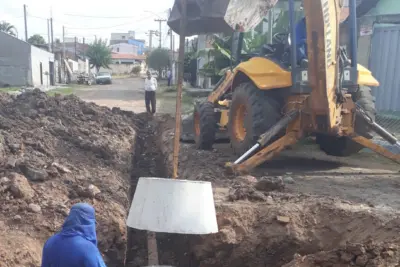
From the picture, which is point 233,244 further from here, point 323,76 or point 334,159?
point 334,159

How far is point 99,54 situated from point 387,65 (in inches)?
2498

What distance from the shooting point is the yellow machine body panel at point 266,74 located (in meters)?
7.43

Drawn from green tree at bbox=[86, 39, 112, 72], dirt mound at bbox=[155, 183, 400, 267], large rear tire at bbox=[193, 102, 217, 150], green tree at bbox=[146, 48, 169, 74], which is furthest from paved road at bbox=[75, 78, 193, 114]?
green tree at bbox=[86, 39, 112, 72]

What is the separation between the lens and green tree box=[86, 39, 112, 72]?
71875 mm

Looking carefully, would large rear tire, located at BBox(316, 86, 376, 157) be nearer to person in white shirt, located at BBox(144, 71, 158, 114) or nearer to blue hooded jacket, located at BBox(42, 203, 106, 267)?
blue hooded jacket, located at BBox(42, 203, 106, 267)

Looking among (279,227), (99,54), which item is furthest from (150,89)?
(99,54)

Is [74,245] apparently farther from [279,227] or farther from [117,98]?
[117,98]

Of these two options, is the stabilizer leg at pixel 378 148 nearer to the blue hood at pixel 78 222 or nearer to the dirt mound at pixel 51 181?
the dirt mound at pixel 51 181

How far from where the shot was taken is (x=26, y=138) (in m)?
8.37

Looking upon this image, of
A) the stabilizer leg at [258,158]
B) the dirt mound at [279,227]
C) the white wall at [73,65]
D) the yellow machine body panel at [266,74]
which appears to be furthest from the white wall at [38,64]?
the dirt mound at [279,227]

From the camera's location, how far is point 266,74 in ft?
25.1

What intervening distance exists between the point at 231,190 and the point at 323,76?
77.7 inches

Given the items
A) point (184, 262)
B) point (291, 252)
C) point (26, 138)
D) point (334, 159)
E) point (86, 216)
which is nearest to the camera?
point (86, 216)

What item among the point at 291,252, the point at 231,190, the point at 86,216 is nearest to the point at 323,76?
the point at 231,190
